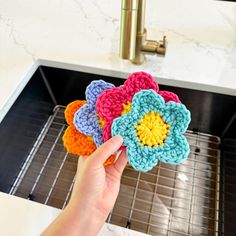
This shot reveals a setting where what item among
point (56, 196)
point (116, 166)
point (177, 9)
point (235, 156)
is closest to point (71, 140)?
point (116, 166)

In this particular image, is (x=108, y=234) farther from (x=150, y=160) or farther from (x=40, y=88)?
(x=40, y=88)

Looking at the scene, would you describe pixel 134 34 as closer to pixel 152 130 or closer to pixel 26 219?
pixel 152 130

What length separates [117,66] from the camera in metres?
0.62

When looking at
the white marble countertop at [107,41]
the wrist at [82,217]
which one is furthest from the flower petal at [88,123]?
the white marble countertop at [107,41]

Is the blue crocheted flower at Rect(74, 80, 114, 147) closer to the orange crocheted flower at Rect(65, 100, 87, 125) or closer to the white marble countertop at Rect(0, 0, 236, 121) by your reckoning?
the orange crocheted flower at Rect(65, 100, 87, 125)

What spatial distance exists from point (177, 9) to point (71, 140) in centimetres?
53

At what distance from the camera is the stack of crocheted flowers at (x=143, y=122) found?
0.38 meters

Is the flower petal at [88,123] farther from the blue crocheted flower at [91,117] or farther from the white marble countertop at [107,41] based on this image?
the white marble countertop at [107,41]

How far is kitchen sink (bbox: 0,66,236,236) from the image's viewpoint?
0.58 meters

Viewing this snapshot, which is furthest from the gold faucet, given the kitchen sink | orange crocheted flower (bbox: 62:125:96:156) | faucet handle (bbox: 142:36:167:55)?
orange crocheted flower (bbox: 62:125:96:156)

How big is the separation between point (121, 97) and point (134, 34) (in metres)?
0.18

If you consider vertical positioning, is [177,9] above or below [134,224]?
above

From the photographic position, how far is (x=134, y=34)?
1.69 ft

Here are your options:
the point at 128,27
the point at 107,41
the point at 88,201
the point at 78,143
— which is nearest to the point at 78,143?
the point at 78,143
